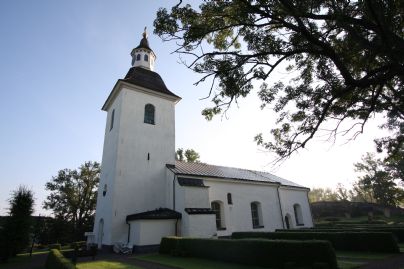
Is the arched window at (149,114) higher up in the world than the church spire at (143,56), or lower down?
lower down

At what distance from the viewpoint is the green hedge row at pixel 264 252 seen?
28.9 feet

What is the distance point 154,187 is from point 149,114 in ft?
20.5

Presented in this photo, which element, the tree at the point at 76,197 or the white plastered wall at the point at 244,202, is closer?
the white plastered wall at the point at 244,202

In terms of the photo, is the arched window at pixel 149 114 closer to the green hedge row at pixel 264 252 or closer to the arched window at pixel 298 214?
the green hedge row at pixel 264 252

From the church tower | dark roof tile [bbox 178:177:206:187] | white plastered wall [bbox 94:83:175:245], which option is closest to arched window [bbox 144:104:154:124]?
the church tower

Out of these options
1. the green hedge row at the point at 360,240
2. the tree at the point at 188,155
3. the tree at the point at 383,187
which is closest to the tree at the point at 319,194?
the tree at the point at 383,187

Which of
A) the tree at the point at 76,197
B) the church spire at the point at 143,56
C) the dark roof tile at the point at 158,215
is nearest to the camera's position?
the dark roof tile at the point at 158,215

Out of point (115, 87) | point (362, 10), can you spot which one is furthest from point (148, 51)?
point (362, 10)

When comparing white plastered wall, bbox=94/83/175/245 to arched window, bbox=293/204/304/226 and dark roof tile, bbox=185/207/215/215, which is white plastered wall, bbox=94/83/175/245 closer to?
dark roof tile, bbox=185/207/215/215

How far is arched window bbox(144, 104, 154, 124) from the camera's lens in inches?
815

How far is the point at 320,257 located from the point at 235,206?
1282 cm

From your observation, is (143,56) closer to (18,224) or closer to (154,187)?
(154,187)

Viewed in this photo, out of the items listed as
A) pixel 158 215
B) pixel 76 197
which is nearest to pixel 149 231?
pixel 158 215

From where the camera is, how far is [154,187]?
61.6 feet
